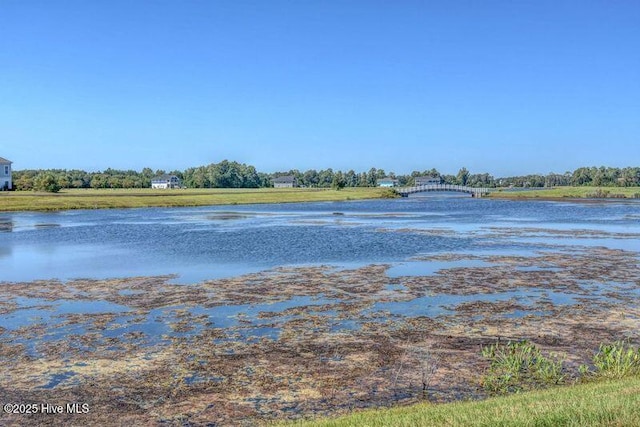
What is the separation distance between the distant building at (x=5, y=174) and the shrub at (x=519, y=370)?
438ft

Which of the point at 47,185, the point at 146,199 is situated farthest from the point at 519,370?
the point at 47,185

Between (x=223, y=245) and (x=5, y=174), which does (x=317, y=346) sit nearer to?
(x=223, y=245)

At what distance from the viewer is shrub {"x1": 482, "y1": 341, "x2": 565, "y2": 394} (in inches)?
525

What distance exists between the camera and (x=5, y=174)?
426ft

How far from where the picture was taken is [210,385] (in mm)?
13633

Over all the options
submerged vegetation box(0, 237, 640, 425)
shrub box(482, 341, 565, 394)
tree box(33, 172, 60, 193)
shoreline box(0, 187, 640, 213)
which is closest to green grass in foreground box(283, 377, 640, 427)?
Result: submerged vegetation box(0, 237, 640, 425)

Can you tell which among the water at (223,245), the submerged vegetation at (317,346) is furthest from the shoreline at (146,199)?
the submerged vegetation at (317,346)

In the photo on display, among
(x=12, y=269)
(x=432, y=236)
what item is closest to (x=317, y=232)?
(x=432, y=236)

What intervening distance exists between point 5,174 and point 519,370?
13745cm

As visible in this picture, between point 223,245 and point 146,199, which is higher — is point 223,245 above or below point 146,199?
below

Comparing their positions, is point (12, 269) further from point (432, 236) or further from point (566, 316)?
point (432, 236)

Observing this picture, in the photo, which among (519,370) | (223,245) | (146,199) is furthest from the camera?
(146,199)

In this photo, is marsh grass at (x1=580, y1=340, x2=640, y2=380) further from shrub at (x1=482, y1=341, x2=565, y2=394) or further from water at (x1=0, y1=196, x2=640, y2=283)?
water at (x1=0, y1=196, x2=640, y2=283)

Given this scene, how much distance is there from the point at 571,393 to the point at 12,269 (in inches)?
1213
